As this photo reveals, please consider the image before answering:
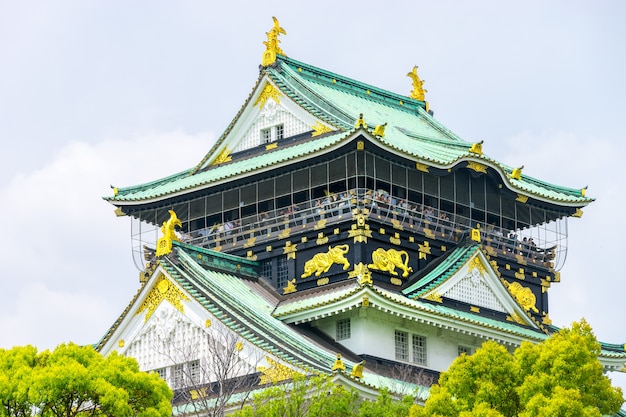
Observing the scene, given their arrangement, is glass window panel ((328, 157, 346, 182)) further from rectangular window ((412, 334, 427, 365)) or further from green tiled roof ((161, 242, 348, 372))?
rectangular window ((412, 334, 427, 365))

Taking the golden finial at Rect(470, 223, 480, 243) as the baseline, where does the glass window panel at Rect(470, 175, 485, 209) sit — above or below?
above

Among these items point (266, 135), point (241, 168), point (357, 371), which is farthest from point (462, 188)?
point (357, 371)

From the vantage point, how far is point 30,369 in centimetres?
3647

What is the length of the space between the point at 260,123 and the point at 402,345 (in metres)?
10.9

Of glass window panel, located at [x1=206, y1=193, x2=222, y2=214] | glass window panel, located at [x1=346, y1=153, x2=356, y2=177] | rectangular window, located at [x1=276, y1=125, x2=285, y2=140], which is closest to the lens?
glass window panel, located at [x1=346, y1=153, x2=356, y2=177]

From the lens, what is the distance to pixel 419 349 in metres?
48.3

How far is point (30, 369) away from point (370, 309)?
43.7ft

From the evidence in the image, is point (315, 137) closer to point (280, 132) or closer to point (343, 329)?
point (280, 132)

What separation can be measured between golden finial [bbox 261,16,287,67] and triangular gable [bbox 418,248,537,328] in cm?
1140

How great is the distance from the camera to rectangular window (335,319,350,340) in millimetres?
47094

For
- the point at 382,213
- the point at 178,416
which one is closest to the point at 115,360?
the point at 178,416

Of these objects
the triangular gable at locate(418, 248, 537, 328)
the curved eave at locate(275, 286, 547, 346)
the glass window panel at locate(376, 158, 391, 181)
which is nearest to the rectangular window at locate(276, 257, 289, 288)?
the curved eave at locate(275, 286, 547, 346)

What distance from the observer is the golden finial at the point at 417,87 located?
60219 millimetres

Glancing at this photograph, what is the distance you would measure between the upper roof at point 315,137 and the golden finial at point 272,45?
0.37 meters
